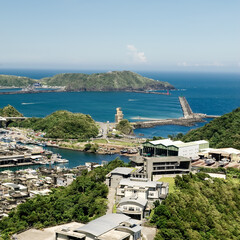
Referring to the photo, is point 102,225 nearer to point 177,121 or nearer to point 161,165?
point 161,165

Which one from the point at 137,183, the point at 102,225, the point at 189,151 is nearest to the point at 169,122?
the point at 189,151

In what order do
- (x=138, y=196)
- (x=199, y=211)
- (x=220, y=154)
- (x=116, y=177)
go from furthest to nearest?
(x=220, y=154)
(x=116, y=177)
(x=138, y=196)
(x=199, y=211)

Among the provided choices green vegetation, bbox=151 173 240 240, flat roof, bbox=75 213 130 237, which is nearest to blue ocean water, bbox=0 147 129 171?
green vegetation, bbox=151 173 240 240

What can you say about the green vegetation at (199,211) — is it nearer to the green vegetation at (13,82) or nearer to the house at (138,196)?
the house at (138,196)

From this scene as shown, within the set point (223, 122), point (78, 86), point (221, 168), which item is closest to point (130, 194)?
point (221, 168)

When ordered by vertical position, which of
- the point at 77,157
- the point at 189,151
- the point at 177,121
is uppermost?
the point at 189,151
